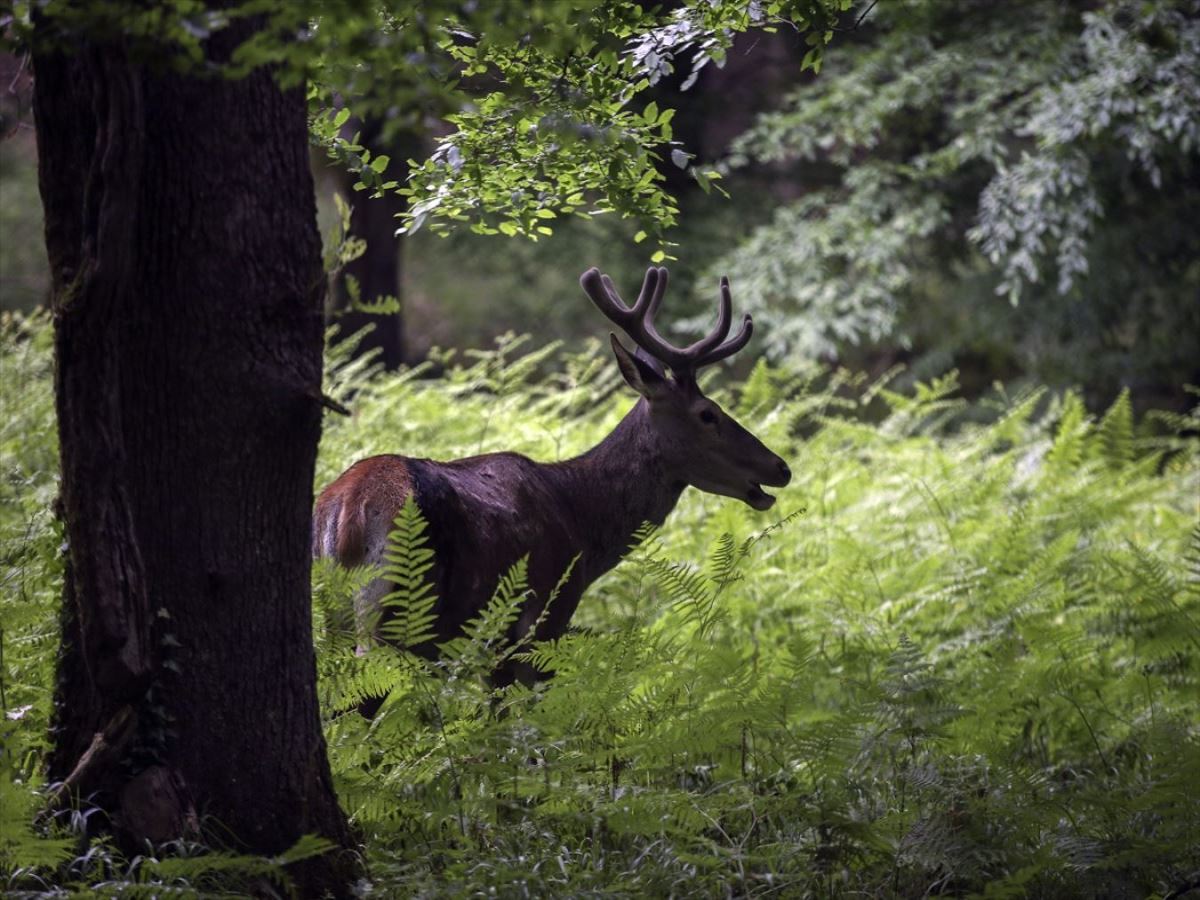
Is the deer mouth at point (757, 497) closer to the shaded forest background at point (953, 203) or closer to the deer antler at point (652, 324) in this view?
the deer antler at point (652, 324)

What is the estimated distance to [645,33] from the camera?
4211 millimetres

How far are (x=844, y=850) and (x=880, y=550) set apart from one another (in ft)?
12.5

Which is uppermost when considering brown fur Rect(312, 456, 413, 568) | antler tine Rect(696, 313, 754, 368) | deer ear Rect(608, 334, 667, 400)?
antler tine Rect(696, 313, 754, 368)

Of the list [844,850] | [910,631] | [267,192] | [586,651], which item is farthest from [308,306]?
[910,631]

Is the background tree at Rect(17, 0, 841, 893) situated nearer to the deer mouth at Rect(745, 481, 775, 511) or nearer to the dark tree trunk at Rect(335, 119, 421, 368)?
the deer mouth at Rect(745, 481, 775, 511)

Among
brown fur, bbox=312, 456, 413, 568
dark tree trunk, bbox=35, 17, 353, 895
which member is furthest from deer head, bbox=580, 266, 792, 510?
dark tree trunk, bbox=35, 17, 353, 895

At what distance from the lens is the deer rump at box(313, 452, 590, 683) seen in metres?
4.69

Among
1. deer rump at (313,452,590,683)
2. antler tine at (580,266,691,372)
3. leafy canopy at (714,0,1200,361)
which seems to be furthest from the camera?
leafy canopy at (714,0,1200,361)

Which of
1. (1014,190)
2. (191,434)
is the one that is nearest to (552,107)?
(191,434)

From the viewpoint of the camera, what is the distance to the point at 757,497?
588 centimetres

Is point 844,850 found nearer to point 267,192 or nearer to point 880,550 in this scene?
point 267,192

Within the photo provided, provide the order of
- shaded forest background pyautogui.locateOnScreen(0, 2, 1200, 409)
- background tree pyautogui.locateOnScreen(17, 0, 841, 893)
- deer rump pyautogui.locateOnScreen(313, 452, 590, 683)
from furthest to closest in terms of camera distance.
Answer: shaded forest background pyautogui.locateOnScreen(0, 2, 1200, 409), deer rump pyautogui.locateOnScreen(313, 452, 590, 683), background tree pyautogui.locateOnScreen(17, 0, 841, 893)

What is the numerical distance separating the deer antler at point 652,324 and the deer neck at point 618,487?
0.25 meters

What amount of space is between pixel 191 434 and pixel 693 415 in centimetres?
274
